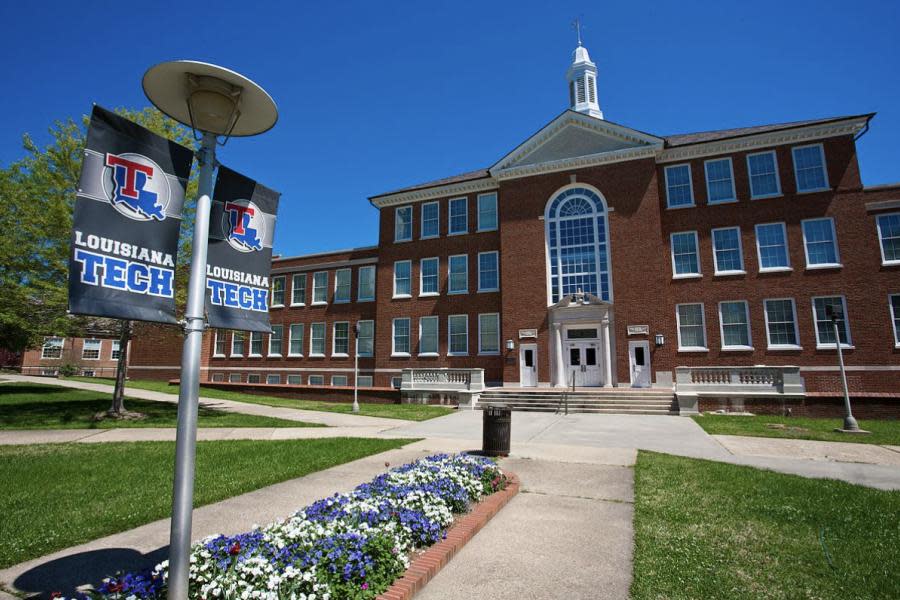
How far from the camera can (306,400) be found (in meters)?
27.2

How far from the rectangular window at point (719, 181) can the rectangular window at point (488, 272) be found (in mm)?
11809

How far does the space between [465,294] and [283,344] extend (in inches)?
600

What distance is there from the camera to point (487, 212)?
2938 cm

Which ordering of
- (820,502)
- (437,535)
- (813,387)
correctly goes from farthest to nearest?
(813,387)
(820,502)
(437,535)

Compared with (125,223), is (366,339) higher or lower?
higher

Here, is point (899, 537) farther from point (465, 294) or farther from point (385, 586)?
point (465, 294)

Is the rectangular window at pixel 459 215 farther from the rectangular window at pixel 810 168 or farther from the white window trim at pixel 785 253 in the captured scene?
the rectangular window at pixel 810 168

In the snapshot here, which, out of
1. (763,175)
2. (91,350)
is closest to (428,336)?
(763,175)

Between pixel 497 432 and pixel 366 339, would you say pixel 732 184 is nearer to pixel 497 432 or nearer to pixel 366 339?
pixel 497 432

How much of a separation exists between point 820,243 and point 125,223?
28.0 m

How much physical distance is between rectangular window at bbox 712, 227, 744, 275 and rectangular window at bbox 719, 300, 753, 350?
5.59 ft

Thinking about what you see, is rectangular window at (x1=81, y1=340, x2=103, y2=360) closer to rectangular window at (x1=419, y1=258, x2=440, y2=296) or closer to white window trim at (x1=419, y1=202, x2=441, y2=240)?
rectangular window at (x1=419, y1=258, x2=440, y2=296)

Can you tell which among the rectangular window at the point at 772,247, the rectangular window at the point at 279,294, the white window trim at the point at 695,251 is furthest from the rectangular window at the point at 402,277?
the rectangular window at the point at 772,247

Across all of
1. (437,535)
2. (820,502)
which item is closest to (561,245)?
(820,502)
